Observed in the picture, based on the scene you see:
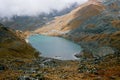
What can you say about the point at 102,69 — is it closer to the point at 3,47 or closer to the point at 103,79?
the point at 103,79

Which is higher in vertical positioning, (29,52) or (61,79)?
(29,52)

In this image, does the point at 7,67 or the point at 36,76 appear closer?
the point at 36,76

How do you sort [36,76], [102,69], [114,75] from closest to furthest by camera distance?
[36,76], [114,75], [102,69]

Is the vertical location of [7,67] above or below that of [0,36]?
below

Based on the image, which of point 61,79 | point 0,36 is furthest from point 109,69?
point 0,36

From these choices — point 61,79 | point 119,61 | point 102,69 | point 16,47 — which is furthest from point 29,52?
point 61,79

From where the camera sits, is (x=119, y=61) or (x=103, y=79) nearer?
(x=103, y=79)

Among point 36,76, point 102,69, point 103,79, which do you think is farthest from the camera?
point 102,69

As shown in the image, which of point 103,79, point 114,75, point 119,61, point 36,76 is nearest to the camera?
point 36,76

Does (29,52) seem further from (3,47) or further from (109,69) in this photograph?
(109,69)
